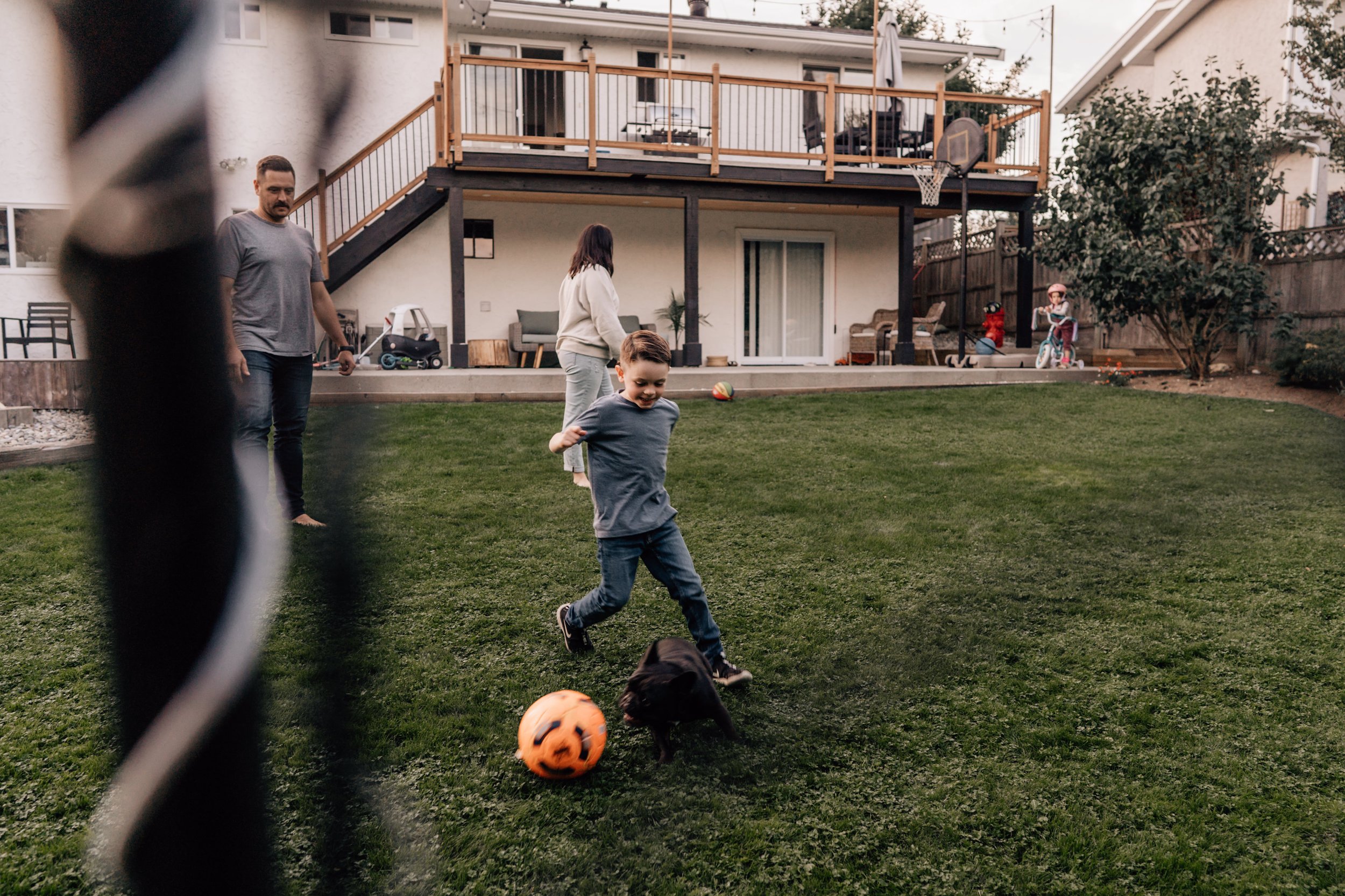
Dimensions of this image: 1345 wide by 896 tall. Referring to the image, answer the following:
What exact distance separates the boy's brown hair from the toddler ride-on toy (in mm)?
8673

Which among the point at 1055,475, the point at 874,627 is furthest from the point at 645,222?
the point at 874,627

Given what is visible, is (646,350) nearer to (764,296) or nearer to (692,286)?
(692,286)

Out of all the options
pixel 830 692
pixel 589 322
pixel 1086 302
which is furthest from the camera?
pixel 1086 302

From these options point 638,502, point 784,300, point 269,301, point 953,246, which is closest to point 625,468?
point 638,502

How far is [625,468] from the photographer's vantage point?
10.5ft

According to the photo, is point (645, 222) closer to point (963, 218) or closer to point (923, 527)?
point (963, 218)

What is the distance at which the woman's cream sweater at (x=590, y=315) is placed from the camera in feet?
18.5

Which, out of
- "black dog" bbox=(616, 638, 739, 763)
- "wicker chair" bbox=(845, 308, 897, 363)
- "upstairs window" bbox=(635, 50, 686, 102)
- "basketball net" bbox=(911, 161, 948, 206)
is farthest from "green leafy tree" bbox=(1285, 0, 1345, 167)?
"black dog" bbox=(616, 638, 739, 763)

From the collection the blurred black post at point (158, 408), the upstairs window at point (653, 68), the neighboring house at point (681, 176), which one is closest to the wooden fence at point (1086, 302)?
the neighboring house at point (681, 176)

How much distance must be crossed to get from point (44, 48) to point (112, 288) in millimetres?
109

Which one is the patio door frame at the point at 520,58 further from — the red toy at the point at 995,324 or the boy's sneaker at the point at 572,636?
the boy's sneaker at the point at 572,636

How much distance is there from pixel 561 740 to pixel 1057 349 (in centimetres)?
1224

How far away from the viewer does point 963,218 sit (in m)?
12.7

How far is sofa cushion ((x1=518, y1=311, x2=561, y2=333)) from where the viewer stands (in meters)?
14.2
